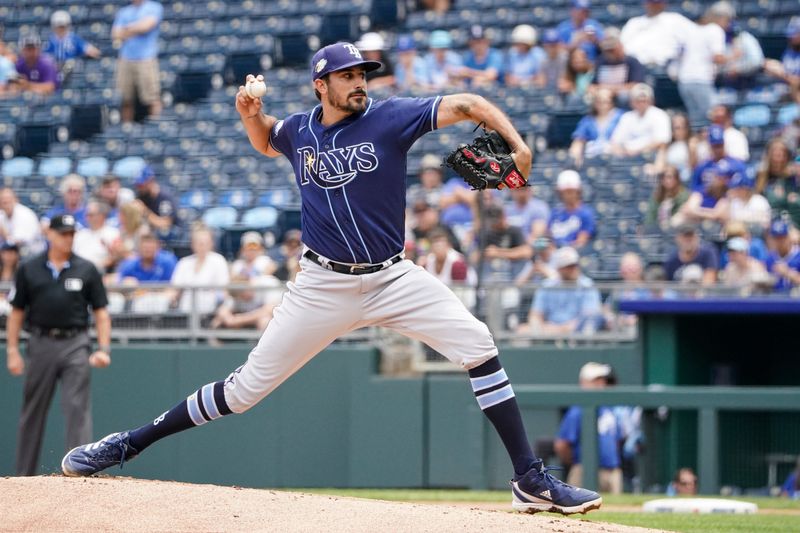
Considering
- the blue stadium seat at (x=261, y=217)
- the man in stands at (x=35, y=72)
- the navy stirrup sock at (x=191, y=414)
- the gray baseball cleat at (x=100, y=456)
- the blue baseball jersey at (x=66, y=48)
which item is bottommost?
the gray baseball cleat at (x=100, y=456)

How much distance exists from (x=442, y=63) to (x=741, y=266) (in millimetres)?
5027

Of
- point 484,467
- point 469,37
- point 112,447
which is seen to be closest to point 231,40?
point 469,37

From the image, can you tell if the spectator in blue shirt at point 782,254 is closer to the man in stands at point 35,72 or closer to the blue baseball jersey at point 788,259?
the blue baseball jersey at point 788,259

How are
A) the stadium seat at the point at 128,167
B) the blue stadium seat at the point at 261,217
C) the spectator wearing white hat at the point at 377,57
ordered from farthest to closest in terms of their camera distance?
the stadium seat at the point at 128,167 → the spectator wearing white hat at the point at 377,57 → the blue stadium seat at the point at 261,217

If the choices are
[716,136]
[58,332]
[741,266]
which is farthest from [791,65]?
[58,332]

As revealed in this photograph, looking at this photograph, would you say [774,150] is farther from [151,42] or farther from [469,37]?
[151,42]

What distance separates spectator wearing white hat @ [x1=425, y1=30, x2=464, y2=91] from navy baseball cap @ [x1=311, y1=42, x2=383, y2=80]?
8.40m

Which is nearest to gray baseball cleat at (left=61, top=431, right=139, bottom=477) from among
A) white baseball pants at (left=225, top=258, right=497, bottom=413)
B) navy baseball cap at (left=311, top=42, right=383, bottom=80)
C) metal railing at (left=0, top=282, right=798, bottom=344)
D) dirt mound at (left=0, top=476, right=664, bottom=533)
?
dirt mound at (left=0, top=476, right=664, bottom=533)

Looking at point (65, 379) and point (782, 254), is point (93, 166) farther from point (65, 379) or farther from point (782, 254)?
point (782, 254)

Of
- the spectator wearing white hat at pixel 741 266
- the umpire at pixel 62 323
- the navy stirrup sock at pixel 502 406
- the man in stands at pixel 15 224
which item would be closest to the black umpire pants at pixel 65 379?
the umpire at pixel 62 323

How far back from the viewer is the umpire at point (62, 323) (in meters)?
9.19

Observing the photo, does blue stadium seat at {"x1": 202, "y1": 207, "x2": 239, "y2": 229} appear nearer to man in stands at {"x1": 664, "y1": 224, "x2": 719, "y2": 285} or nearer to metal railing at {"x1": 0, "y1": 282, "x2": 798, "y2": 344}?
metal railing at {"x1": 0, "y1": 282, "x2": 798, "y2": 344}

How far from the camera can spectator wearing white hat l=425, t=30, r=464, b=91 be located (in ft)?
46.9

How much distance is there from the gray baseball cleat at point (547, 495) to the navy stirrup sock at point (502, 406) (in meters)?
0.06
